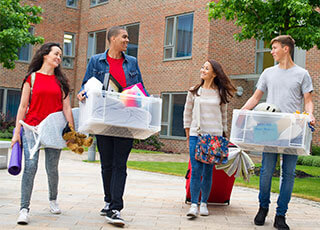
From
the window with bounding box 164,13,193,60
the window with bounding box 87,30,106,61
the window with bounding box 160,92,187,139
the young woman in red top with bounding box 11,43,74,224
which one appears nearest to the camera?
the young woman in red top with bounding box 11,43,74,224

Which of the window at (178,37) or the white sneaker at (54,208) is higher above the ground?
the window at (178,37)

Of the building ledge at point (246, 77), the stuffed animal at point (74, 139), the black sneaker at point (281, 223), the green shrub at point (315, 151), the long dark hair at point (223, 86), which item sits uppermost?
the building ledge at point (246, 77)

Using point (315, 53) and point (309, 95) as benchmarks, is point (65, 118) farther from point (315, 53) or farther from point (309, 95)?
point (315, 53)

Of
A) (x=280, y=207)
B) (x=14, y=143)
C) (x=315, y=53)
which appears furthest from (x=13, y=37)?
(x=280, y=207)

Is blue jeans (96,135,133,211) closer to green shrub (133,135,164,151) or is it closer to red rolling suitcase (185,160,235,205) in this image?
red rolling suitcase (185,160,235,205)

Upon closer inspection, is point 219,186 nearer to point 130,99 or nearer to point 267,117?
point 267,117

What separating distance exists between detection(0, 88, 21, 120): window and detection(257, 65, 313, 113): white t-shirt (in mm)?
20132

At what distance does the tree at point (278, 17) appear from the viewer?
34.3 feet

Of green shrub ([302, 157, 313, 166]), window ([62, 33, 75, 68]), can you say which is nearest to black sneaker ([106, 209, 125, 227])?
green shrub ([302, 157, 313, 166])

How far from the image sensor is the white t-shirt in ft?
16.4

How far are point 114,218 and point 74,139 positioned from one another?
90cm

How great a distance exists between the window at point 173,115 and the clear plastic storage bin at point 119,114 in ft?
49.1

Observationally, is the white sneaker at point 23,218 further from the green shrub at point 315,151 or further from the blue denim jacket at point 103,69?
the green shrub at point 315,151

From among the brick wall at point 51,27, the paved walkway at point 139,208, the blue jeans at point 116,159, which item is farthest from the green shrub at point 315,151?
the brick wall at point 51,27
